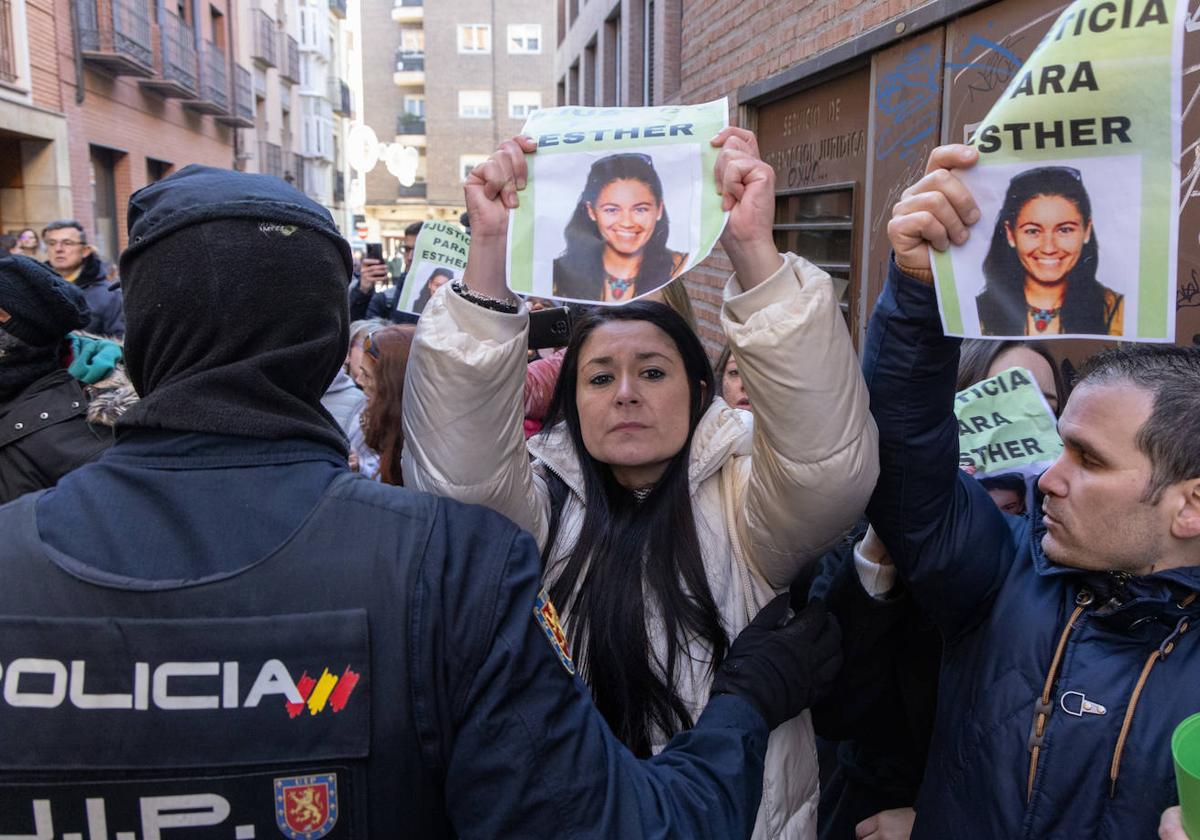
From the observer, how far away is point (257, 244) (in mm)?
1152

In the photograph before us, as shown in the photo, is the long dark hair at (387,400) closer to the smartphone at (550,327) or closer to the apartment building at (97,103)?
the smartphone at (550,327)

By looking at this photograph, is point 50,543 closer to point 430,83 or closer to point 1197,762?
point 1197,762

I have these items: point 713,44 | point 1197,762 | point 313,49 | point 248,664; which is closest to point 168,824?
point 248,664

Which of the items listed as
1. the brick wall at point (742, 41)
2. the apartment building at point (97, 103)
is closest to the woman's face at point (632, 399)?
the brick wall at point (742, 41)

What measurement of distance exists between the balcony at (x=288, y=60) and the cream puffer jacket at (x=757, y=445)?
30.0 meters

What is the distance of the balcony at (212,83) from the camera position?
1958cm

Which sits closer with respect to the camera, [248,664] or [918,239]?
[248,664]

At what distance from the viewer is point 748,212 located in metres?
1.55

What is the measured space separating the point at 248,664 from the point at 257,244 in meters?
0.48

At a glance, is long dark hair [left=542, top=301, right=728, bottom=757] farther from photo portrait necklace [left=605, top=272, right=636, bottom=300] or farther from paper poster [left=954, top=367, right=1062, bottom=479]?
paper poster [left=954, top=367, right=1062, bottom=479]

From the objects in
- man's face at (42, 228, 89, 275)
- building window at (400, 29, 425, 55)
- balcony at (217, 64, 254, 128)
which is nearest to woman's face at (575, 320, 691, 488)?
man's face at (42, 228, 89, 275)

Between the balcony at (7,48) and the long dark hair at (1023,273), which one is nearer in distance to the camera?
the long dark hair at (1023,273)

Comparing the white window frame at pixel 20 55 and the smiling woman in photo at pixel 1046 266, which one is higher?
the white window frame at pixel 20 55

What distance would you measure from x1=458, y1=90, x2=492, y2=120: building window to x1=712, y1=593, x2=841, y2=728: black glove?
4027cm
